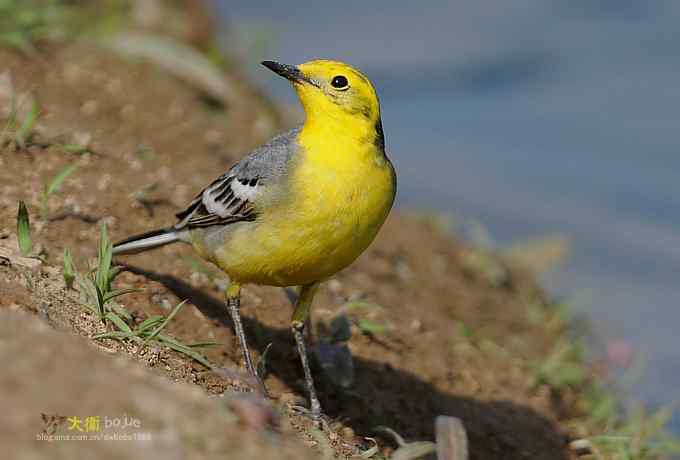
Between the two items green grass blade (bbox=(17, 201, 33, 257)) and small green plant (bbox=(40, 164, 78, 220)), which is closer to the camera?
green grass blade (bbox=(17, 201, 33, 257))

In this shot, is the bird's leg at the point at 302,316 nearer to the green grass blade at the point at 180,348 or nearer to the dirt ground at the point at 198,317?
the dirt ground at the point at 198,317

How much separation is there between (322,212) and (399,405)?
158cm

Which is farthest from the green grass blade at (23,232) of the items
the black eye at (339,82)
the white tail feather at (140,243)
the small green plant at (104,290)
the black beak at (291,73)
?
the black eye at (339,82)

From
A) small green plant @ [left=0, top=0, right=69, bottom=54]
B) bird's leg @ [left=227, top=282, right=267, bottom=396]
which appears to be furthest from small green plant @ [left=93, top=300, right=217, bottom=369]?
small green plant @ [left=0, top=0, right=69, bottom=54]

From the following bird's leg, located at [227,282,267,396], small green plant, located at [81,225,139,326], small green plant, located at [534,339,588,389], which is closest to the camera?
small green plant, located at [81,225,139,326]

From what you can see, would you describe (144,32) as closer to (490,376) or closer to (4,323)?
(490,376)

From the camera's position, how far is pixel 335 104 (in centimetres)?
459

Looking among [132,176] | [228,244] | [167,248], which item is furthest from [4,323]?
[132,176]

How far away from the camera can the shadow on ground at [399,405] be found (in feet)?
17.1

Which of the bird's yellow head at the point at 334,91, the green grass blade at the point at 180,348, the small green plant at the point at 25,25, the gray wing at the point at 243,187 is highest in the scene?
the bird's yellow head at the point at 334,91

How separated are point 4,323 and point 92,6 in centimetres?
798

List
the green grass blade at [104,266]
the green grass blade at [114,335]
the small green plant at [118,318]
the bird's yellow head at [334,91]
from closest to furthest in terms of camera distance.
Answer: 1. the green grass blade at [114,335]
2. the small green plant at [118,318]
3. the green grass blade at [104,266]
4. the bird's yellow head at [334,91]

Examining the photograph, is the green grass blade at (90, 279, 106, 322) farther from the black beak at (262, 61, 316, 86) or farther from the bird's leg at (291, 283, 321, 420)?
the black beak at (262, 61, 316, 86)

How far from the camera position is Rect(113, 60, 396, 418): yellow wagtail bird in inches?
172
